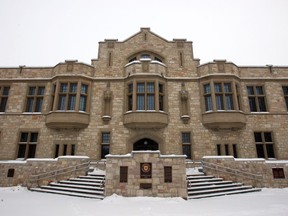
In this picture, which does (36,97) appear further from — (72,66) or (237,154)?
(237,154)

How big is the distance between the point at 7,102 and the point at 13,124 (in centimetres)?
226

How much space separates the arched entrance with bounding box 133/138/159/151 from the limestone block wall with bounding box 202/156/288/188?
4.77m

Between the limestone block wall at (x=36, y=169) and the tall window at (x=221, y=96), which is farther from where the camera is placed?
the tall window at (x=221, y=96)

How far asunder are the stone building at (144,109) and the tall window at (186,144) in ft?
0.27

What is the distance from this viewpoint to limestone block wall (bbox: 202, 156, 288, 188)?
12727 millimetres

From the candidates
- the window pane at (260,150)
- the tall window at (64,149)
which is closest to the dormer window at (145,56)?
the tall window at (64,149)

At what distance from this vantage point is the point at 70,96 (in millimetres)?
16875

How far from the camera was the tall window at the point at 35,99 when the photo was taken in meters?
17.5

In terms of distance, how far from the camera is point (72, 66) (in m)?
17.3

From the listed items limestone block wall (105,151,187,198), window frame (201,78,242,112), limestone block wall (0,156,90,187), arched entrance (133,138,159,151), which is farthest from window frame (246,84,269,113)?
limestone block wall (0,156,90,187)

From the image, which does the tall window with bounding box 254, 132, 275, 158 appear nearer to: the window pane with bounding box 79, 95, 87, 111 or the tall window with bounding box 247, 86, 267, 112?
the tall window with bounding box 247, 86, 267, 112

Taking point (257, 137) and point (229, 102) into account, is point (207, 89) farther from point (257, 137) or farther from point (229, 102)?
point (257, 137)

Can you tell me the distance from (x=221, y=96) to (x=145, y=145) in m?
7.78

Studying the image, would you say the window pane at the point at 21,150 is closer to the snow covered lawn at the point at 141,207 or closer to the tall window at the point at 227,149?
the snow covered lawn at the point at 141,207
